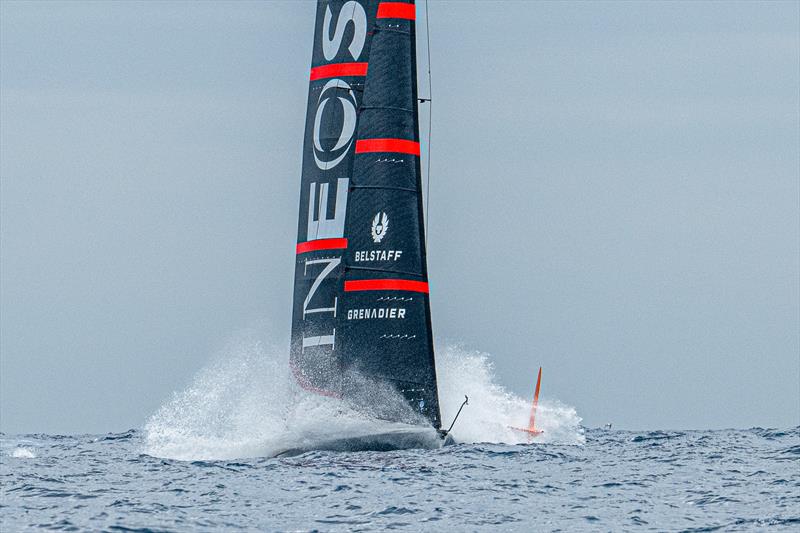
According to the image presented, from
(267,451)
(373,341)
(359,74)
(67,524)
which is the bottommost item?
(67,524)

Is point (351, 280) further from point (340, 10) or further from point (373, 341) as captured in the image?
point (340, 10)

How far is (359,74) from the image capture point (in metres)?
32.7

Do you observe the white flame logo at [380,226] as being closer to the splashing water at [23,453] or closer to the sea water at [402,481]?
the sea water at [402,481]

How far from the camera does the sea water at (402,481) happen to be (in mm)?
18922

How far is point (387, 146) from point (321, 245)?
510cm

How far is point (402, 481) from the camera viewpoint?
23.1 metres

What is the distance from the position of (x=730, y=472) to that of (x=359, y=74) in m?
13.3

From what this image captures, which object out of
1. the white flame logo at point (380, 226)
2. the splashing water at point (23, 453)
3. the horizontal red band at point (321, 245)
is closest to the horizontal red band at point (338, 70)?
the horizontal red band at point (321, 245)

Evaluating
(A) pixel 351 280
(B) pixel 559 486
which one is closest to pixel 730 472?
(B) pixel 559 486

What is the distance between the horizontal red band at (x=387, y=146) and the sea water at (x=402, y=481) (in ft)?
18.1

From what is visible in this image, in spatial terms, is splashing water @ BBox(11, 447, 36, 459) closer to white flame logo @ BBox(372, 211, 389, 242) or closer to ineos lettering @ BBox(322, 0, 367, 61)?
white flame logo @ BBox(372, 211, 389, 242)

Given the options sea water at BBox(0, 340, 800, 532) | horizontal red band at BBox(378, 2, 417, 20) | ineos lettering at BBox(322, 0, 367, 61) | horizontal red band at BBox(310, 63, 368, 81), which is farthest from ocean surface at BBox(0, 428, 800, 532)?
ineos lettering at BBox(322, 0, 367, 61)

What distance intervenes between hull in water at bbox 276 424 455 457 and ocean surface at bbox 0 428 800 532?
0.58 ft

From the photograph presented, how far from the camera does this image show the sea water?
62.1ft
